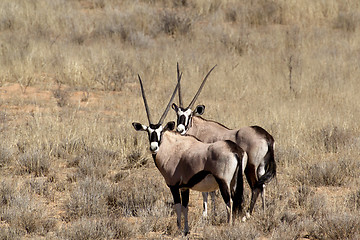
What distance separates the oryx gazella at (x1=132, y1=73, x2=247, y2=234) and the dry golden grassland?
431mm

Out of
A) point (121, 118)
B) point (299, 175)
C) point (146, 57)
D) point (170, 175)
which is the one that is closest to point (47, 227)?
point (170, 175)

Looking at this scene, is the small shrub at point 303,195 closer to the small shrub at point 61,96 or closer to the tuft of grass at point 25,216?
the tuft of grass at point 25,216

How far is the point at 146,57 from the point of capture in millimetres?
15000

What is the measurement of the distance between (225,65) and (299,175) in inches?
279

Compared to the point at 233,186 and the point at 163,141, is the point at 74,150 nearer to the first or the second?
the point at 163,141

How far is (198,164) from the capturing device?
571cm

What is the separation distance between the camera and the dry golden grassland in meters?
6.39

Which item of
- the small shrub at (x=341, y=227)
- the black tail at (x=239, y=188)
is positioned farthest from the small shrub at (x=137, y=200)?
the small shrub at (x=341, y=227)

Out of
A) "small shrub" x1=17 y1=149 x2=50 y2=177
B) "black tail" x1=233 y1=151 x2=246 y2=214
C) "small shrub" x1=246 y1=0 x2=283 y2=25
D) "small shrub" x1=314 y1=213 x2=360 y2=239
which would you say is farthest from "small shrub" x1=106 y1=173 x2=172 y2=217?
"small shrub" x1=246 y1=0 x2=283 y2=25

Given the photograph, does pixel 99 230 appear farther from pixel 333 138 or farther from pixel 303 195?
pixel 333 138

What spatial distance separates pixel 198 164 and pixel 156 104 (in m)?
6.07

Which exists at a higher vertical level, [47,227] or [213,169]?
[213,169]

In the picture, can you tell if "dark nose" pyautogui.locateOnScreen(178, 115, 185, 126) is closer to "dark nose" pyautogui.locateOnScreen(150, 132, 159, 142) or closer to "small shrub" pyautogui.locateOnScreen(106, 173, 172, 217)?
"small shrub" pyautogui.locateOnScreen(106, 173, 172, 217)

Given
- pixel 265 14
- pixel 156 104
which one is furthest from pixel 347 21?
pixel 156 104
